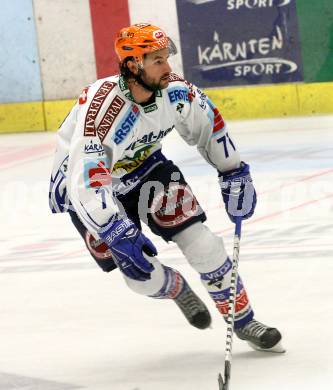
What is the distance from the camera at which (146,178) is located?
506 centimetres

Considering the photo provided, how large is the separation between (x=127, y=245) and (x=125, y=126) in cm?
51

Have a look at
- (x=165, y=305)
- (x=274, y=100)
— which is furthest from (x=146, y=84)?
(x=274, y=100)

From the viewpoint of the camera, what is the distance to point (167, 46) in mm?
4852

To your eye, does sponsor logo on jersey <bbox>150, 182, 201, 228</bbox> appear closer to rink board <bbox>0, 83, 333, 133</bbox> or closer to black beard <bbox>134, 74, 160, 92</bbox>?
black beard <bbox>134, 74, 160, 92</bbox>

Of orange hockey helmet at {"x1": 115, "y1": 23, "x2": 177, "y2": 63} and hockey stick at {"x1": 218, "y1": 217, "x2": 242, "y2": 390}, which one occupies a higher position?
orange hockey helmet at {"x1": 115, "y1": 23, "x2": 177, "y2": 63}

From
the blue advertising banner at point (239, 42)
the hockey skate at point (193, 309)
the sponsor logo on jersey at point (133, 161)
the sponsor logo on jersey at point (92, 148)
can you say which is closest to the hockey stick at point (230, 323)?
the hockey skate at point (193, 309)

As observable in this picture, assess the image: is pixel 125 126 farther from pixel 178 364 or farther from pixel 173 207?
pixel 178 364

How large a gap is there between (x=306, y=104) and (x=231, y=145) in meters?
7.67

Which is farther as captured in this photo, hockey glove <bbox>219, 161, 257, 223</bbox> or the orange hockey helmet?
hockey glove <bbox>219, 161, 257, 223</bbox>

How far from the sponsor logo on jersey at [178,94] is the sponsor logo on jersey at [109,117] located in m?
0.23

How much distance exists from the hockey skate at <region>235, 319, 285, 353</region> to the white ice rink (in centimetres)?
4

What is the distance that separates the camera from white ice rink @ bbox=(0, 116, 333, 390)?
473 cm

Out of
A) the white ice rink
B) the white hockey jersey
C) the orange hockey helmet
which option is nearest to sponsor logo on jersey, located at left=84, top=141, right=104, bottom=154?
the white hockey jersey

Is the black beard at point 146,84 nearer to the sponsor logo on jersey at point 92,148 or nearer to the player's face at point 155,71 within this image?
the player's face at point 155,71
